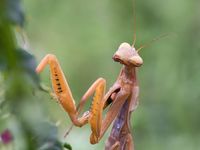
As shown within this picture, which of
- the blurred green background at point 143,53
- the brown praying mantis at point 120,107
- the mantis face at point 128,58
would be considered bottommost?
the blurred green background at point 143,53

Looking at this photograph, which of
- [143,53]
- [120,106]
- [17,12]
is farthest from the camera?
[143,53]

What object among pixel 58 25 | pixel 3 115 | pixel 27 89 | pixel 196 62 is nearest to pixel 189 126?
pixel 196 62

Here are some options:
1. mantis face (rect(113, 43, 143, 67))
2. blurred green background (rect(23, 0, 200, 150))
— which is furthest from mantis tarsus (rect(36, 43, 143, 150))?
blurred green background (rect(23, 0, 200, 150))

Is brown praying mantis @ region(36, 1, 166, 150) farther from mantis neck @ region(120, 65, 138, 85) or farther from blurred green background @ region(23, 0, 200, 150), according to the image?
blurred green background @ region(23, 0, 200, 150)

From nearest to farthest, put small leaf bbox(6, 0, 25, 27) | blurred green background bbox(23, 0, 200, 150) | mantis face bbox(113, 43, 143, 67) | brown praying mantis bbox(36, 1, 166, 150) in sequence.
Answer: small leaf bbox(6, 0, 25, 27), brown praying mantis bbox(36, 1, 166, 150), mantis face bbox(113, 43, 143, 67), blurred green background bbox(23, 0, 200, 150)

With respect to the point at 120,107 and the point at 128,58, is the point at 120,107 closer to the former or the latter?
the point at 120,107

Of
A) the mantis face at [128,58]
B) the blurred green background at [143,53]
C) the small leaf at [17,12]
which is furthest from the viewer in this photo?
the blurred green background at [143,53]

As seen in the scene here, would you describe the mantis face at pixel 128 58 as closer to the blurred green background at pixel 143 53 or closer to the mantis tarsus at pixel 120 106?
the mantis tarsus at pixel 120 106

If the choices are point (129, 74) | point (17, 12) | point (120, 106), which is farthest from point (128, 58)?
point (17, 12)

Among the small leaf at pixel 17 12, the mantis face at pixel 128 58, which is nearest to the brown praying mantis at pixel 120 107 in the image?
the mantis face at pixel 128 58
